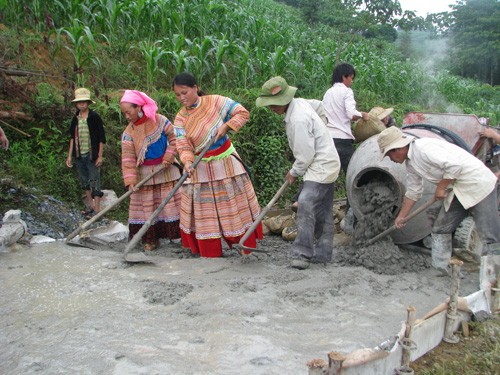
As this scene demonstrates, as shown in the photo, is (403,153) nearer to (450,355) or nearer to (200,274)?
(450,355)

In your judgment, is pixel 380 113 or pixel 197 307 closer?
pixel 197 307

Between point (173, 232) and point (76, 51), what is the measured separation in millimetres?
3361

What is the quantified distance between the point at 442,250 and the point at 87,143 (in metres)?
3.97

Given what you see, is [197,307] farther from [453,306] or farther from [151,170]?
[151,170]

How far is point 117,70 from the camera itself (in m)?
7.63

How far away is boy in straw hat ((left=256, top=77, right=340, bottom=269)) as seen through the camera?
423 cm

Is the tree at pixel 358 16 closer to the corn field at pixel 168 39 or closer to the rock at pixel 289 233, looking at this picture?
the corn field at pixel 168 39

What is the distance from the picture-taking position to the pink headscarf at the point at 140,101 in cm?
454

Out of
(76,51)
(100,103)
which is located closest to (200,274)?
(100,103)

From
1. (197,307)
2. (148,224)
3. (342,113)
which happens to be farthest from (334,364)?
(342,113)

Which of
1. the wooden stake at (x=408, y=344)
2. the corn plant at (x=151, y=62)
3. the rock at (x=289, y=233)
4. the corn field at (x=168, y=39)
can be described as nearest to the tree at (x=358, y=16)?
the corn field at (x=168, y=39)

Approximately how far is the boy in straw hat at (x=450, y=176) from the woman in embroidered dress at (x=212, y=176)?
4.44 ft

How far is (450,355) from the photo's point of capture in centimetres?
304

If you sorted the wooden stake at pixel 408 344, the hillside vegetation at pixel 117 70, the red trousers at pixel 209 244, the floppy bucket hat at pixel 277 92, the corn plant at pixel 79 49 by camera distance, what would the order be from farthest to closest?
1. the corn plant at pixel 79 49
2. the hillside vegetation at pixel 117 70
3. the red trousers at pixel 209 244
4. the floppy bucket hat at pixel 277 92
5. the wooden stake at pixel 408 344
